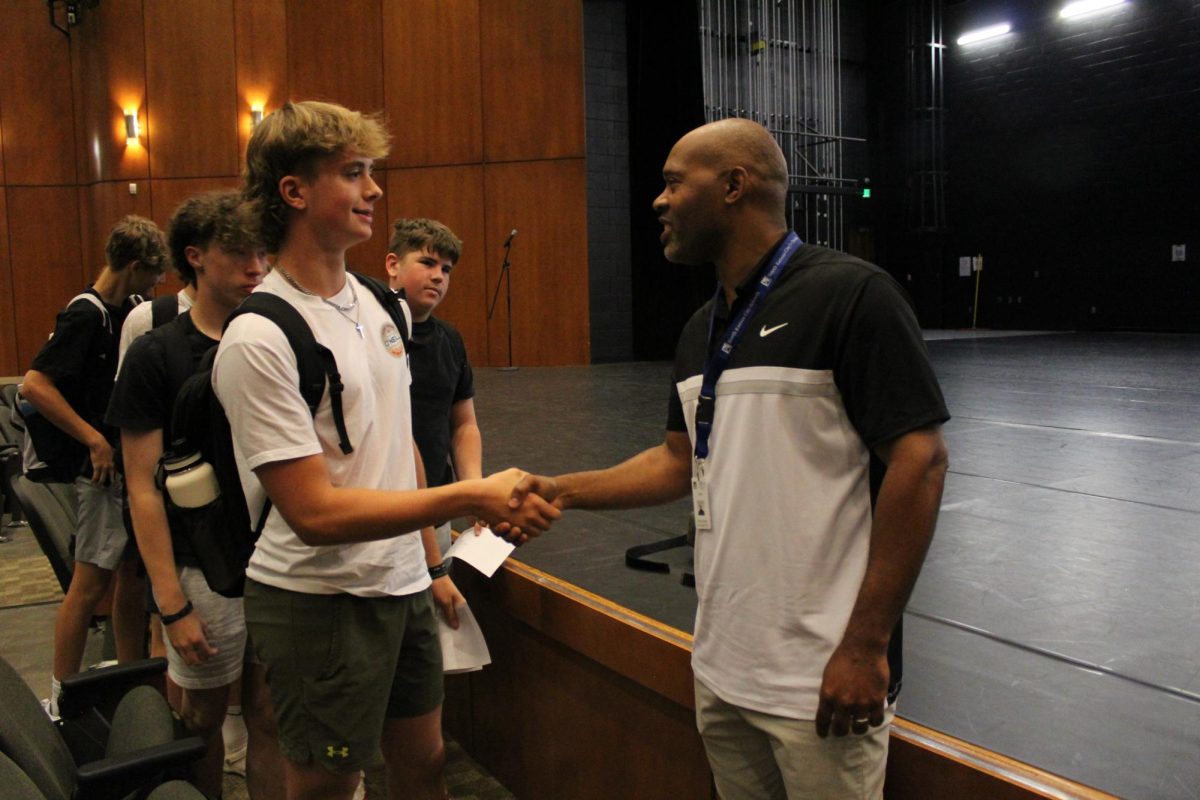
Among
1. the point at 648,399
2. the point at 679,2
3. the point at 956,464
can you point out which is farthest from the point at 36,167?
the point at 956,464

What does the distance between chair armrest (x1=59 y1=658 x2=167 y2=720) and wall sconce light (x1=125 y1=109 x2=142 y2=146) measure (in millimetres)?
9883

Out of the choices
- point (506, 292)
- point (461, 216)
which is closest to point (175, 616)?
point (506, 292)

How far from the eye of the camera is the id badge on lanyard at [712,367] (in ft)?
4.00

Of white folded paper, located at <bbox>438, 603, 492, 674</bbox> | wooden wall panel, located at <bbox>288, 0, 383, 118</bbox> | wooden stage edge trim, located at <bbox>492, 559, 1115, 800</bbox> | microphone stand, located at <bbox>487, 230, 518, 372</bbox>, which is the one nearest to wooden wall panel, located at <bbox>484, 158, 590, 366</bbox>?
microphone stand, located at <bbox>487, 230, 518, 372</bbox>

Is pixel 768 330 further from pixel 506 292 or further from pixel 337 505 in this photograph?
pixel 506 292

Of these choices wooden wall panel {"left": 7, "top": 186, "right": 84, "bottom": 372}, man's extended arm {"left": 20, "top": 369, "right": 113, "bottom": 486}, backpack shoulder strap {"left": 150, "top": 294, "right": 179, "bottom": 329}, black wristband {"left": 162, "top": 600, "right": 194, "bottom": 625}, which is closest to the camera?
black wristband {"left": 162, "top": 600, "right": 194, "bottom": 625}

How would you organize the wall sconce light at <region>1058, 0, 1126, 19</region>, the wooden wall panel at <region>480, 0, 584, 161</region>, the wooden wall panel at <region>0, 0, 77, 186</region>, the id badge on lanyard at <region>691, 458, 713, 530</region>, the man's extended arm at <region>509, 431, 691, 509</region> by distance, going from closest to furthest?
1. the id badge on lanyard at <region>691, 458, 713, 530</region>
2. the man's extended arm at <region>509, 431, 691, 509</region>
3. the wooden wall panel at <region>480, 0, 584, 161</region>
4. the wooden wall panel at <region>0, 0, 77, 186</region>
5. the wall sconce light at <region>1058, 0, 1126, 19</region>

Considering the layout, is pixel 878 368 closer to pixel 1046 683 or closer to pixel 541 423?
pixel 1046 683

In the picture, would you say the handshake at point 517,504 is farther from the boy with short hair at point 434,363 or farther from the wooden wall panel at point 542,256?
the wooden wall panel at point 542,256

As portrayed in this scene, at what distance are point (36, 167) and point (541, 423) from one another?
351 inches

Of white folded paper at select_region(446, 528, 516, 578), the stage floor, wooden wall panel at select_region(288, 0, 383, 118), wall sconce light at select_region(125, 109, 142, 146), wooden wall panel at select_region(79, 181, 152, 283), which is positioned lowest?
the stage floor

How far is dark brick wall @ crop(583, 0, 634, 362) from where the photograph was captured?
9336mm

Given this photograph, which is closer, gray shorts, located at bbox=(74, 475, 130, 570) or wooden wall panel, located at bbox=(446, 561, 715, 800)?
wooden wall panel, located at bbox=(446, 561, 715, 800)

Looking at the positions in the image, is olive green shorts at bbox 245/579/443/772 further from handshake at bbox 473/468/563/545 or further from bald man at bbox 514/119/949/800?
bald man at bbox 514/119/949/800
